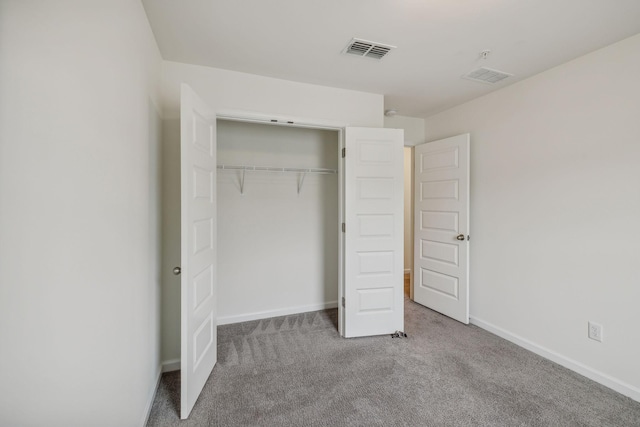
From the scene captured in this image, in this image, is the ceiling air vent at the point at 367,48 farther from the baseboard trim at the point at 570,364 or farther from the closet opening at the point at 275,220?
the baseboard trim at the point at 570,364

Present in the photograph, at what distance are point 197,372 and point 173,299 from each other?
0.66 m

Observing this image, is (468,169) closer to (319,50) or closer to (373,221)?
(373,221)

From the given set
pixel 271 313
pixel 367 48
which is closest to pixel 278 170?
pixel 367 48

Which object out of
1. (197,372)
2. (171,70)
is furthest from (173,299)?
(171,70)

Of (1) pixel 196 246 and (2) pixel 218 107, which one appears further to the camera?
(2) pixel 218 107

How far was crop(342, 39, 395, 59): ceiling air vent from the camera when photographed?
2008 millimetres

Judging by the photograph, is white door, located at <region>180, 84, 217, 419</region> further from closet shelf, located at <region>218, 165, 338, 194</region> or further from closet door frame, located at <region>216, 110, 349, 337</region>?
closet shelf, located at <region>218, 165, 338, 194</region>

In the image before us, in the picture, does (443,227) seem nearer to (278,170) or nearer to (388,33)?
(278,170)

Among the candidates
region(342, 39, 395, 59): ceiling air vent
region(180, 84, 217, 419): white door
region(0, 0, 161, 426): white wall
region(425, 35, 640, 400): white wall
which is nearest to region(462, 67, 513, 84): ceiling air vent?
region(425, 35, 640, 400): white wall

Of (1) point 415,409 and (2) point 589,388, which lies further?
(2) point 589,388

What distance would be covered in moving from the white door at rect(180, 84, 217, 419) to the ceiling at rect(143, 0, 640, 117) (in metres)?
0.52

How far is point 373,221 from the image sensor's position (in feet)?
8.99

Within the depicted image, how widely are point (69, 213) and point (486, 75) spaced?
3117mm

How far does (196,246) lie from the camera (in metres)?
1.78
